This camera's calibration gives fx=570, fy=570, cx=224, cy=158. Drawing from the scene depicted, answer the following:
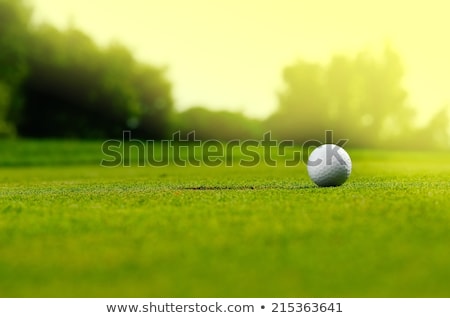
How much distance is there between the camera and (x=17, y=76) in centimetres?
4694

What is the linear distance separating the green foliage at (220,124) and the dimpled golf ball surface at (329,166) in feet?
196

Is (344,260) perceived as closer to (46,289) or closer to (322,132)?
(46,289)

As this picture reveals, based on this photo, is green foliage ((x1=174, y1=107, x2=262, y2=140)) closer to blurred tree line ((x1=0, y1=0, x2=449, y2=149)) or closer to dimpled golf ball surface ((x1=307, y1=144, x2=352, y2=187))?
blurred tree line ((x1=0, y1=0, x2=449, y2=149))

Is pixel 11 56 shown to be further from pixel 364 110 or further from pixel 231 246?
pixel 231 246

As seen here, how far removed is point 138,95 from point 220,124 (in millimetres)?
14383

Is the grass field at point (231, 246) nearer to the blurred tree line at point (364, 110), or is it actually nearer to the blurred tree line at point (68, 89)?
the blurred tree line at point (68, 89)

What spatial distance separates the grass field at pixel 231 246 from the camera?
405 cm

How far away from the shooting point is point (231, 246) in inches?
198

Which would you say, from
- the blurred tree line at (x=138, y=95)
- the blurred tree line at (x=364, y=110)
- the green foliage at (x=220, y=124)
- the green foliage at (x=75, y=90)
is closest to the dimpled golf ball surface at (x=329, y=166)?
the blurred tree line at (x=138, y=95)

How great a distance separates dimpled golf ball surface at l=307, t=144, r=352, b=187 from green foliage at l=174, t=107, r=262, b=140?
59663 mm

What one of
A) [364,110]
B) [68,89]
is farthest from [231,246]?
[364,110]

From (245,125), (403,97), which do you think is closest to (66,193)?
(403,97)

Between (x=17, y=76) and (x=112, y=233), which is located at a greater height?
(x=17, y=76)

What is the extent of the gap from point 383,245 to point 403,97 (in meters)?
57.7
